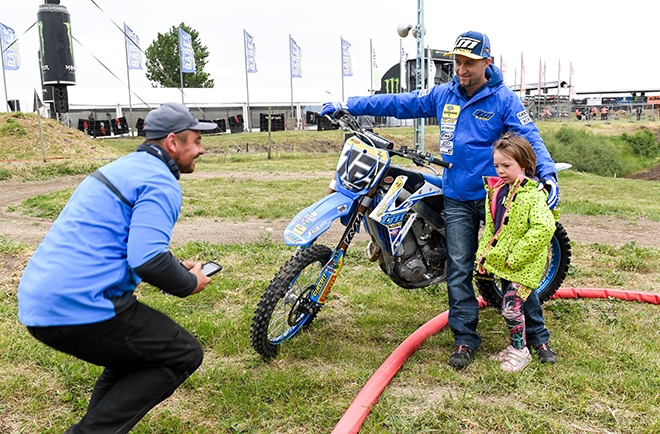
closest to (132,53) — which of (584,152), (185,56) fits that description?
(185,56)

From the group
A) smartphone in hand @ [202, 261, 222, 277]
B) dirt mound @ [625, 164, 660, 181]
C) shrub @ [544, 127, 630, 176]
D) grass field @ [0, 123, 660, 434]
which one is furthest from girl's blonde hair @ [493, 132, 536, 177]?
dirt mound @ [625, 164, 660, 181]

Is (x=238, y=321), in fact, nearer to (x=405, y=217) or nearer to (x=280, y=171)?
(x=405, y=217)

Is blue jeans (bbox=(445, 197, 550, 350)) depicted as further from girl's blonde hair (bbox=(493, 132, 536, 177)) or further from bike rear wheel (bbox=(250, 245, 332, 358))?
bike rear wheel (bbox=(250, 245, 332, 358))

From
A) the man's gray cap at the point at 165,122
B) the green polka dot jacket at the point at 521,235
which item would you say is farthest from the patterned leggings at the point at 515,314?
the man's gray cap at the point at 165,122

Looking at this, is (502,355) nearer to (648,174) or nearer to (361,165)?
(361,165)

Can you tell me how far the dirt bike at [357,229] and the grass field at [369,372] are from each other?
1.15 feet

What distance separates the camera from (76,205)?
81.7 inches

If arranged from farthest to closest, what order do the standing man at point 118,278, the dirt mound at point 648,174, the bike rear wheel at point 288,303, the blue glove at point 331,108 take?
1. the dirt mound at point 648,174
2. the blue glove at point 331,108
3. the bike rear wheel at point 288,303
4. the standing man at point 118,278

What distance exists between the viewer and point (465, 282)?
3.67m

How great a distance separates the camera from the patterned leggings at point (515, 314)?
11.0ft

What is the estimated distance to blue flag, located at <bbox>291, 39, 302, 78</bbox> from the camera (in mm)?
36469

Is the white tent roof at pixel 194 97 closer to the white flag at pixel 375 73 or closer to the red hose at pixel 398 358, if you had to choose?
the white flag at pixel 375 73

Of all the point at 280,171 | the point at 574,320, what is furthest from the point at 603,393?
the point at 280,171

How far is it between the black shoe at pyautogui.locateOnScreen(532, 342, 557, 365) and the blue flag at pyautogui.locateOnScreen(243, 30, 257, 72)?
33769 mm
